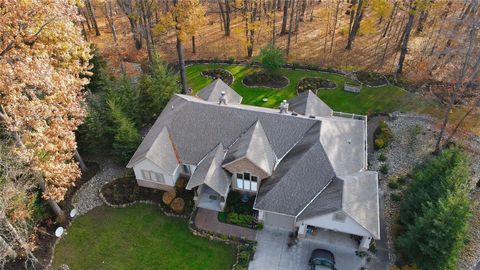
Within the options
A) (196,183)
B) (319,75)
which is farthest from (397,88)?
(196,183)

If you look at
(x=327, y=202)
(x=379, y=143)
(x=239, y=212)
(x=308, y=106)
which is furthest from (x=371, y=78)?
(x=239, y=212)

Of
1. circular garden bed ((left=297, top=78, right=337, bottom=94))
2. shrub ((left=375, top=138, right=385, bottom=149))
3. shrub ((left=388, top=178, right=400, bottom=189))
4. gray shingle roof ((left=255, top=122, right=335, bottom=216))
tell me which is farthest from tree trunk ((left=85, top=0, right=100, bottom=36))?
shrub ((left=388, top=178, right=400, bottom=189))

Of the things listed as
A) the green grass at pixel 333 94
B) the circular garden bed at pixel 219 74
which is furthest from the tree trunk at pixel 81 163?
the circular garden bed at pixel 219 74

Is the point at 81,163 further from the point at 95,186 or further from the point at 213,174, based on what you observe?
the point at 213,174

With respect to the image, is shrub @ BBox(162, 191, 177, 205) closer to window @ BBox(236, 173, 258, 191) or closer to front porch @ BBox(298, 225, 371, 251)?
window @ BBox(236, 173, 258, 191)

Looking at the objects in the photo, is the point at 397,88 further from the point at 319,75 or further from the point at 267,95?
the point at 267,95

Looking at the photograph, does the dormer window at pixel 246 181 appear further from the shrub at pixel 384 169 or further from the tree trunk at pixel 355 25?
the tree trunk at pixel 355 25
